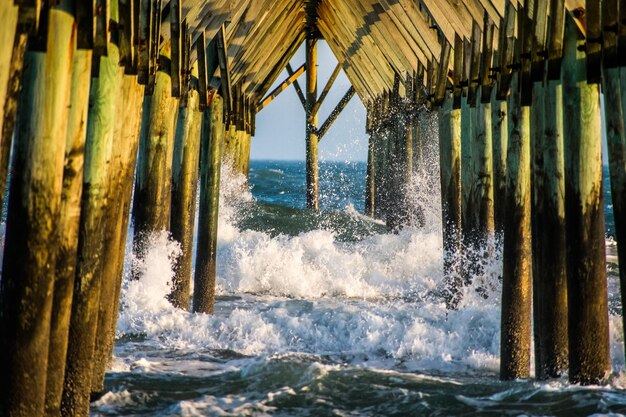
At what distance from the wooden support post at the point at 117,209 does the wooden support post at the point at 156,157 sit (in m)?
2.18

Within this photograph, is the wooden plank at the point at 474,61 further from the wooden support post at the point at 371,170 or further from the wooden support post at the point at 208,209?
the wooden support post at the point at 371,170

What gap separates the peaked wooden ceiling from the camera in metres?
8.03

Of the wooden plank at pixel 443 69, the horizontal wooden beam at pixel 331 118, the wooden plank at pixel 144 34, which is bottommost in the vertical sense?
the wooden plank at pixel 144 34

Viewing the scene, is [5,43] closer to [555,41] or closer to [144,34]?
[144,34]

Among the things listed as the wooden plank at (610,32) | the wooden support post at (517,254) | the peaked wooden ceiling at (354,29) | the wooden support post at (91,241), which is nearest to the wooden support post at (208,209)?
the peaked wooden ceiling at (354,29)

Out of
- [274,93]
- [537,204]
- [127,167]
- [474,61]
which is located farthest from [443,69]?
[274,93]

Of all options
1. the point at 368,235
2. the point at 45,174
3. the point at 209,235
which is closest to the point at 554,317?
the point at 45,174

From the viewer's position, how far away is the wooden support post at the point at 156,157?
300 inches

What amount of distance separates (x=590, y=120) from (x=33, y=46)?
9.55ft

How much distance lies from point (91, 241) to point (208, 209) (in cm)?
488

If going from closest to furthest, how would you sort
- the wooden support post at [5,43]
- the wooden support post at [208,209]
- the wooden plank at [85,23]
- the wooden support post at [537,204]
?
the wooden support post at [5,43] → the wooden plank at [85,23] → the wooden support post at [537,204] → the wooden support post at [208,209]

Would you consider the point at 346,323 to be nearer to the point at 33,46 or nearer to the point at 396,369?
the point at 396,369

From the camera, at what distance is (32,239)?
3.56m

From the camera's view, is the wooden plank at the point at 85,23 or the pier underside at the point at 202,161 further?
the wooden plank at the point at 85,23
